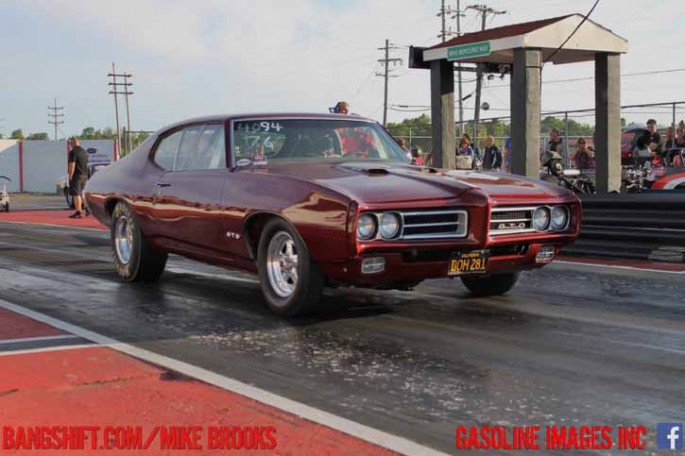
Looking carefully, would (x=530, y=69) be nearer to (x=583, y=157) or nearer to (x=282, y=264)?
(x=583, y=157)

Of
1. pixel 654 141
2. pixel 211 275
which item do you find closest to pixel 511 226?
pixel 211 275

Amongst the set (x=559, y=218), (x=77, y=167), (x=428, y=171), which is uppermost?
(x=77, y=167)

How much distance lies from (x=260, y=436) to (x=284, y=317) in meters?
2.52

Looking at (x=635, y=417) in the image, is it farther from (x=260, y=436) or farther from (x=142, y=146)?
(x=142, y=146)

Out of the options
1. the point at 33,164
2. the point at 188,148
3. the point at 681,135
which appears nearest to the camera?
the point at 188,148

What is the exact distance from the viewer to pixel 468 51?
14.8 metres

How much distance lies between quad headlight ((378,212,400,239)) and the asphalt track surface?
2.28 feet

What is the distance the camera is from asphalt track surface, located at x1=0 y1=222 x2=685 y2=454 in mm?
4008

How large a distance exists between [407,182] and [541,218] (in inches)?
44.6

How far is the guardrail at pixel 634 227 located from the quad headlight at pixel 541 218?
3.63m

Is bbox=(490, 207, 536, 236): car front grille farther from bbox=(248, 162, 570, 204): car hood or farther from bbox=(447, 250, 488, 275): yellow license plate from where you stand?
bbox=(447, 250, 488, 275): yellow license plate

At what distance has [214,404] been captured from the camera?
4094 millimetres

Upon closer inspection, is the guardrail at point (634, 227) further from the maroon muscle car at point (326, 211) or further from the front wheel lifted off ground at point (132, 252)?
the front wheel lifted off ground at point (132, 252)

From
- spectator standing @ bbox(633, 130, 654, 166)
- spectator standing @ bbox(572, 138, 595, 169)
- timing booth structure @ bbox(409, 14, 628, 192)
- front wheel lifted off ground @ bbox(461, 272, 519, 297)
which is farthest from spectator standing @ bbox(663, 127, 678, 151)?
front wheel lifted off ground @ bbox(461, 272, 519, 297)
